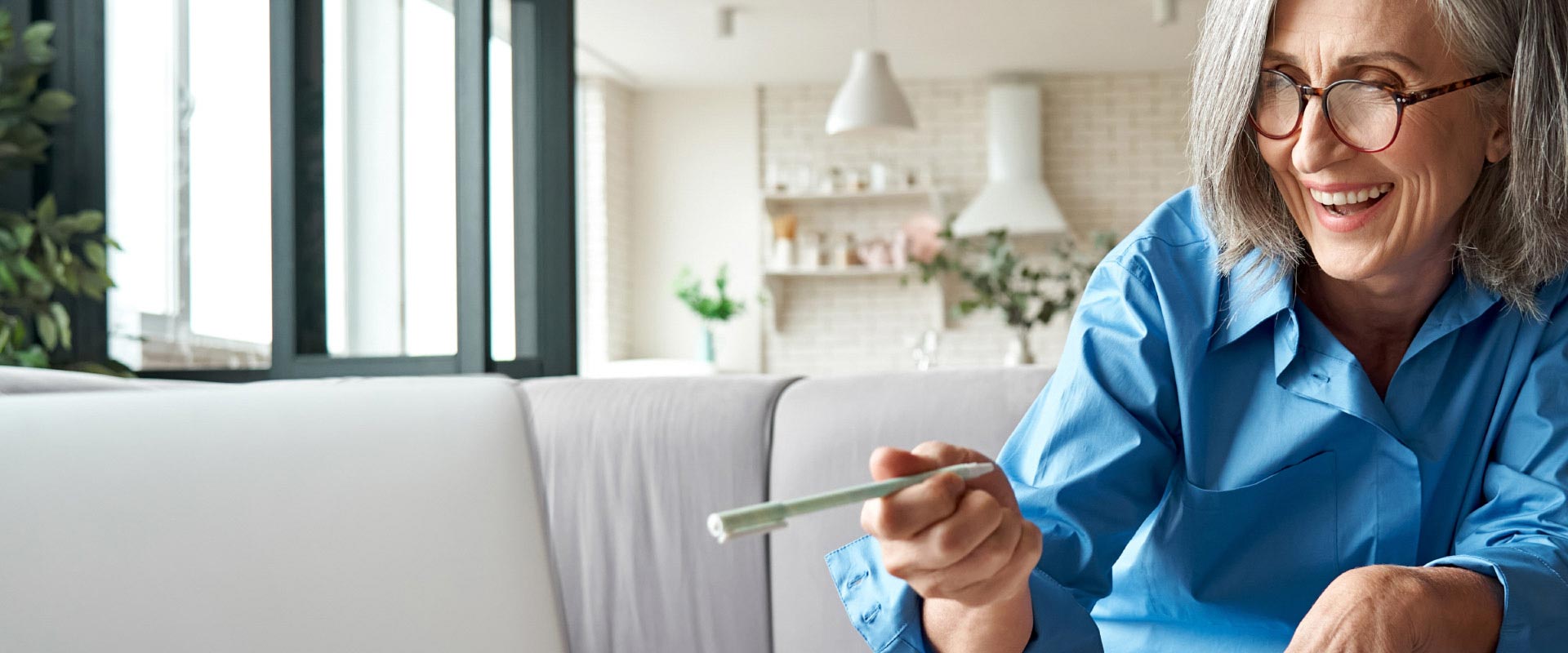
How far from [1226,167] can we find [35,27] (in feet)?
6.50

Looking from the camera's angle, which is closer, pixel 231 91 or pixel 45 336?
pixel 45 336

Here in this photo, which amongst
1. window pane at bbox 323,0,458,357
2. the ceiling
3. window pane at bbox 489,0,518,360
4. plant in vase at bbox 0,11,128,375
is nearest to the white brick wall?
the ceiling

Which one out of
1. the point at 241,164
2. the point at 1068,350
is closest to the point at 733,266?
the point at 241,164

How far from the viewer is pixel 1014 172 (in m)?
7.54

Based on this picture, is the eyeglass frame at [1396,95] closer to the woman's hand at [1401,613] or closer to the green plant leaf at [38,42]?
the woman's hand at [1401,613]

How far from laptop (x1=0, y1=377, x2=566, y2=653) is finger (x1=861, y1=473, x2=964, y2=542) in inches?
8.3

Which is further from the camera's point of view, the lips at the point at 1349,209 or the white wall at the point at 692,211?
the white wall at the point at 692,211

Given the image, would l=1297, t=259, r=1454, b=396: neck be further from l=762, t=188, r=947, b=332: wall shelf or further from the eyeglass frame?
l=762, t=188, r=947, b=332: wall shelf

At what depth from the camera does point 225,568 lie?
63 cm

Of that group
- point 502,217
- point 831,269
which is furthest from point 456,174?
point 831,269

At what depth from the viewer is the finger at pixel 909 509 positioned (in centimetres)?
57

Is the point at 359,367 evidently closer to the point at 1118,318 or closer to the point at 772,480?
the point at 772,480

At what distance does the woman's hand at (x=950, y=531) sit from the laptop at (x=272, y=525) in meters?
0.21

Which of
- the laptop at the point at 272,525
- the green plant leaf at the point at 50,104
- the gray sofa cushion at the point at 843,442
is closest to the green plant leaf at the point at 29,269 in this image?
the green plant leaf at the point at 50,104
